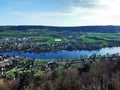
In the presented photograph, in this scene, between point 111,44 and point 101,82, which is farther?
point 111,44

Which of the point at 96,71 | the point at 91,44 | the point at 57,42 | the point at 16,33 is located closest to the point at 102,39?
the point at 91,44

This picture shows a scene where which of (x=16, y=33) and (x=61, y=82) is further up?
(x=61, y=82)

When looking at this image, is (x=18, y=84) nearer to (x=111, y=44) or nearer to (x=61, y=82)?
(x=61, y=82)

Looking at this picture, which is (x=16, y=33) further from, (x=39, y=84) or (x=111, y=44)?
(x=39, y=84)

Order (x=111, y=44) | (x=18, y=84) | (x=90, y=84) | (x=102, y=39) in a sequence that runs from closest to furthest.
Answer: (x=90, y=84) → (x=18, y=84) → (x=111, y=44) → (x=102, y=39)

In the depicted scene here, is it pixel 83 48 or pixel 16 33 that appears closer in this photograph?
pixel 83 48

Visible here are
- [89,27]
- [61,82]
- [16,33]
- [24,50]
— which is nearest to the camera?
[61,82]

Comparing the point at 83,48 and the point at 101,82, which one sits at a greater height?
the point at 101,82

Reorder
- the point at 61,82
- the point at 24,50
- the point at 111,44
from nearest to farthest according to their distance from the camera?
the point at 61,82 < the point at 24,50 < the point at 111,44

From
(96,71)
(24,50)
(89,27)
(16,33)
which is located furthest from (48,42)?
(96,71)
